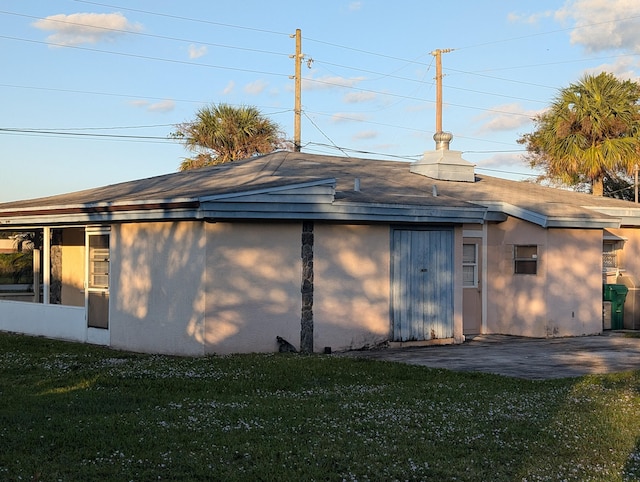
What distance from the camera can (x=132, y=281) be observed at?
16359mm

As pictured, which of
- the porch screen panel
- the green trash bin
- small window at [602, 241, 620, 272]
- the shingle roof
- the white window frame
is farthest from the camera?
small window at [602, 241, 620, 272]

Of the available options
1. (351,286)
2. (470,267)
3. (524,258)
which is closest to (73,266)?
(351,286)

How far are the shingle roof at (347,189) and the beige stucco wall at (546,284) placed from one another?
0.59m

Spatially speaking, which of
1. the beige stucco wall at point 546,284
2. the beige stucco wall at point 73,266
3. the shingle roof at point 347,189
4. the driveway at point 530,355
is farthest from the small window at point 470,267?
the beige stucco wall at point 73,266

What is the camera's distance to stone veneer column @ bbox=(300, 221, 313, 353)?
15609 mm

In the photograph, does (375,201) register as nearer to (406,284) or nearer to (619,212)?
(406,284)

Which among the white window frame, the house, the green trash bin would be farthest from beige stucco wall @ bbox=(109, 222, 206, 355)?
the green trash bin

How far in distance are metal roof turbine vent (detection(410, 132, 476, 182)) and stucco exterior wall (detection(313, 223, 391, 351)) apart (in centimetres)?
635

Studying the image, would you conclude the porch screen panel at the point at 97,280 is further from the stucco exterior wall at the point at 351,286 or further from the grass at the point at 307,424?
the stucco exterior wall at the point at 351,286

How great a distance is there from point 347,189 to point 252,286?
11.7ft

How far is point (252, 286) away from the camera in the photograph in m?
15.2

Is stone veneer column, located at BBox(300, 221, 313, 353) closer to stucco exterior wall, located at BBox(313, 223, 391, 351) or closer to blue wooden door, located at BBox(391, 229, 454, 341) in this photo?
stucco exterior wall, located at BBox(313, 223, 391, 351)

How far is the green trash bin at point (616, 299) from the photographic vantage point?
20188mm

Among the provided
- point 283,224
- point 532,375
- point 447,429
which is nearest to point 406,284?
point 283,224
